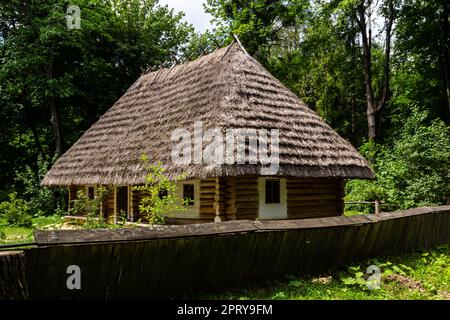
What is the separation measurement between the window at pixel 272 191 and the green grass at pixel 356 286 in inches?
239

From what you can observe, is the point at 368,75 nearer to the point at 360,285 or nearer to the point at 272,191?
the point at 272,191

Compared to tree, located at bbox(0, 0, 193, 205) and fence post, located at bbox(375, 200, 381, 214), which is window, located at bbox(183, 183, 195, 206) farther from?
tree, located at bbox(0, 0, 193, 205)

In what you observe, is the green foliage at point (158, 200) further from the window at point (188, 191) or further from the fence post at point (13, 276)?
the fence post at point (13, 276)

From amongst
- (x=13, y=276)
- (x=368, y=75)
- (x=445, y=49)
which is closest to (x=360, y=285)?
(x=13, y=276)

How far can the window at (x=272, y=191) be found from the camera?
47.7ft


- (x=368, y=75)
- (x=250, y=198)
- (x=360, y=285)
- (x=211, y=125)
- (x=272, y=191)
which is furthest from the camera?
(x=368, y=75)

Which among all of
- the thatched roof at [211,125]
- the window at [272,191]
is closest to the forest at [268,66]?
the thatched roof at [211,125]

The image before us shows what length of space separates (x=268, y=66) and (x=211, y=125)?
20.2 metres

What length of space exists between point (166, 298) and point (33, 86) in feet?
69.5

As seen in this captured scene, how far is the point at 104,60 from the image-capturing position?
1121 inches

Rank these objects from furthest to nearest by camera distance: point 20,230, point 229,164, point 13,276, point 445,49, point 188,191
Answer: point 445,49 < point 20,230 < point 188,191 < point 229,164 < point 13,276

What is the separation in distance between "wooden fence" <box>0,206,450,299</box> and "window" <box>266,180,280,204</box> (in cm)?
579

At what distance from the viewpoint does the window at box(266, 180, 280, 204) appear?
1454 centimetres

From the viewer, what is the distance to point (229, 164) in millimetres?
11867
